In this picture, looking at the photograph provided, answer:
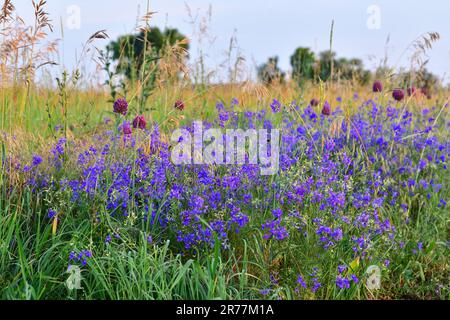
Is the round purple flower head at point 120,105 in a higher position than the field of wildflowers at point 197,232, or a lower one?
higher

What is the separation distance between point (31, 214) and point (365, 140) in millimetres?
2651

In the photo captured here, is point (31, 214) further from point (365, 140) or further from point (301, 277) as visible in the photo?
point (365, 140)

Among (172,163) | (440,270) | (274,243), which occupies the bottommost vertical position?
(440,270)

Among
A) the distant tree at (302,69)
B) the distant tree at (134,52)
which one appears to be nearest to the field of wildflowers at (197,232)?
the distant tree at (134,52)

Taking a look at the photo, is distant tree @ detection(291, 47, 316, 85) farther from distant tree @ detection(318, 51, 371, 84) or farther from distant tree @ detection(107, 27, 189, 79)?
distant tree @ detection(107, 27, 189, 79)

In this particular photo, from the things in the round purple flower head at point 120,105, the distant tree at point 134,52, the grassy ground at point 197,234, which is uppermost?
the distant tree at point 134,52

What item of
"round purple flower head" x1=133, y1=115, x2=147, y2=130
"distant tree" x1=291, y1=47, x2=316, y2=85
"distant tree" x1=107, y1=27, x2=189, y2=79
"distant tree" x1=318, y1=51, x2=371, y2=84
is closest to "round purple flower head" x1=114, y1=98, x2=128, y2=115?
"round purple flower head" x1=133, y1=115, x2=147, y2=130

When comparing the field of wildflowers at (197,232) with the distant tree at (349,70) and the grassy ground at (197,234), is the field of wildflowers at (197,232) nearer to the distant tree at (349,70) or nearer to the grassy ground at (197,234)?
the grassy ground at (197,234)

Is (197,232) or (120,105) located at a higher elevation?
(120,105)

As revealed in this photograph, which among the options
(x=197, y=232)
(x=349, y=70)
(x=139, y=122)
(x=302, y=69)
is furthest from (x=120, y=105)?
(x=302, y=69)

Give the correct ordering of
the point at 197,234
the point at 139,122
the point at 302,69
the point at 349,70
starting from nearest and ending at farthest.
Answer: the point at 197,234, the point at 139,122, the point at 349,70, the point at 302,69

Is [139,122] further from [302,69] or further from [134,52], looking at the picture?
[302,69]
